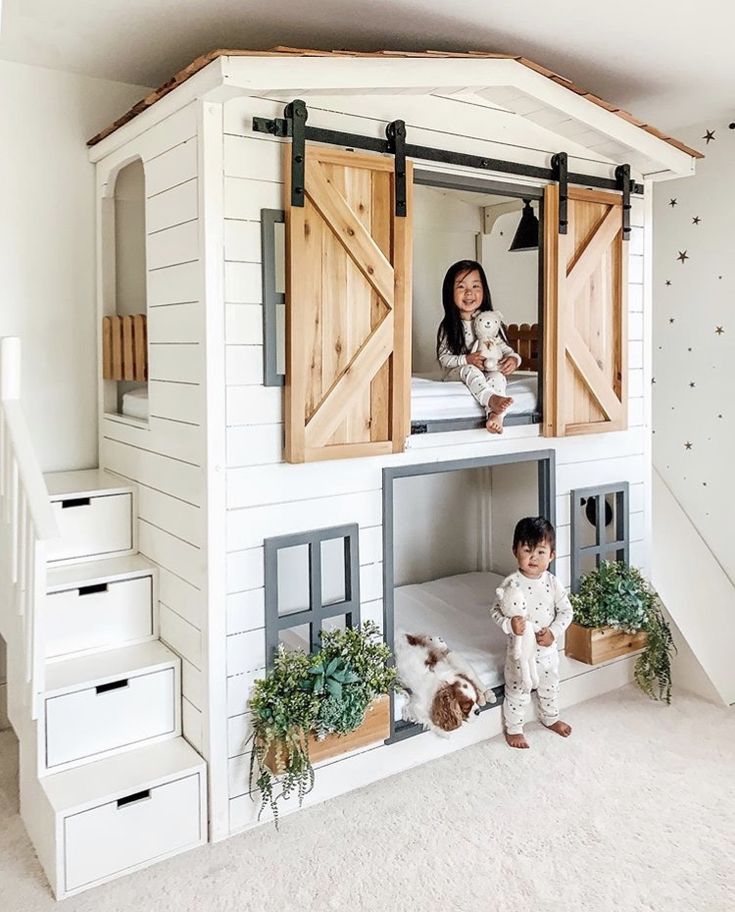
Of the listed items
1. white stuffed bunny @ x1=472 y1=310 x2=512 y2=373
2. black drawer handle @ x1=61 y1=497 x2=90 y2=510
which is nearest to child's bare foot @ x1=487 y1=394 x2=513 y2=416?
white stuffed bunny @ x1=472 y1=310 x2=512 y2=373

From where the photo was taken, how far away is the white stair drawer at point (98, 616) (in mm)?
2453

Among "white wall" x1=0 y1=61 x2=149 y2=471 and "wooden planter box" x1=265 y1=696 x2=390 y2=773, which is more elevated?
"white wall" x1=0 y1=61 x2=149 y2=471

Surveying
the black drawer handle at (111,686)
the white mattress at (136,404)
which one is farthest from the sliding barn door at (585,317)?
the black drawer handle at (111,686)

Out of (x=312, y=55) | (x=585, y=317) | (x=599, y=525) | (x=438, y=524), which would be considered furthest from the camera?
(x=438, y=524)

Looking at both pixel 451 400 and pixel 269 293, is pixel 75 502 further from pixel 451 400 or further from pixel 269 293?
pixel 451 400

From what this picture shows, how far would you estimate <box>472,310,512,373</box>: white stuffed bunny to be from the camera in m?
2.93

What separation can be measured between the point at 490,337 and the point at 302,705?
1.46 meters

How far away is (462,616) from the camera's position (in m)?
3.38

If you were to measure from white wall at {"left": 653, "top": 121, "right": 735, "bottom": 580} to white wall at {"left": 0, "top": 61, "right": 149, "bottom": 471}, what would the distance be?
7.99ft

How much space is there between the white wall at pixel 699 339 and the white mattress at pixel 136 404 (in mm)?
2423

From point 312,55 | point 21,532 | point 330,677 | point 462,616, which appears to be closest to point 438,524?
point 462,616

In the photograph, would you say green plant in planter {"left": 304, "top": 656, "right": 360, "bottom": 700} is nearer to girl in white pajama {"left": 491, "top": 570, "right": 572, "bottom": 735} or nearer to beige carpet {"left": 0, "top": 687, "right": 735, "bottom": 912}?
beige carpet {"left": 0, "top": 687, "right": 735, "bottom": 912}

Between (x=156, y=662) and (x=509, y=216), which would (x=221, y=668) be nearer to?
(x=156, y=662)

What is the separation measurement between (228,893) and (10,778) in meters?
1.02
